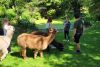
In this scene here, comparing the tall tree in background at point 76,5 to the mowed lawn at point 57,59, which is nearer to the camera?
the mowed lawn at point 57,59

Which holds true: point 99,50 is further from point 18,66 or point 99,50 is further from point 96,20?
point 96,20

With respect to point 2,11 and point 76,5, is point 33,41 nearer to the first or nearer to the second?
point 2,11

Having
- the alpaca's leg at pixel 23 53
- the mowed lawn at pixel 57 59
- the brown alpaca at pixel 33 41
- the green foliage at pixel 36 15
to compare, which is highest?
the brown alpaca at pixel 33 41

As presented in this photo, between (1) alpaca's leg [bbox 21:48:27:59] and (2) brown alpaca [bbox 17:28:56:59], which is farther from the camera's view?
(1) alpaca's leg [bbox 21:48:27:59]

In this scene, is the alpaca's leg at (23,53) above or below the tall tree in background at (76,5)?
above

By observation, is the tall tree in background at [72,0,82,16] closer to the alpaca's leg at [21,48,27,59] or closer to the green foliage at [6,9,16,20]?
the green foliage at [6,9,16,20]

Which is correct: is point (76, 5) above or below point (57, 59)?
below

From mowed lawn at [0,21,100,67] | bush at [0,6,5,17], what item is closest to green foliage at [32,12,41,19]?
bush at [0,6,5,17]

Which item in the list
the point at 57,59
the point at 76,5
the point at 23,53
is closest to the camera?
the point at 23,53

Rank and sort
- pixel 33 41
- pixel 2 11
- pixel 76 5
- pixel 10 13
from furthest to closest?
pixel 76 5, pixel 10 13, pixel 2 11, pixel 33 41

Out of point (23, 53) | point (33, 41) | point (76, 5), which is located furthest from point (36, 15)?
point (33, 41)

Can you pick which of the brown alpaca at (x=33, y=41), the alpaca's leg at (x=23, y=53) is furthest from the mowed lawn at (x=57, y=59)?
the brown alpaca at (x=33, y=41)

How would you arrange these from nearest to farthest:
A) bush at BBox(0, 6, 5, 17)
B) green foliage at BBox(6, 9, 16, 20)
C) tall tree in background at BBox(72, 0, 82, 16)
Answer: green foliage at BBox(6, 9, 16, 20)
bush at BBox(0, 6, 5, 17)
tall tree in background at BBox(72, 0, 82, 16)

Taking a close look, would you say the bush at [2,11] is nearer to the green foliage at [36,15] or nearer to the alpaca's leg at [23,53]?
the green foliage at [36,15]
